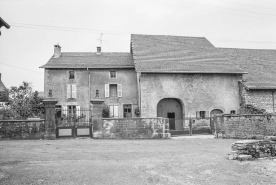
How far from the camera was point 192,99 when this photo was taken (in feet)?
76.5

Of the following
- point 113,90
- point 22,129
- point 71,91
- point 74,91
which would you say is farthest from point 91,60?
point 22,129

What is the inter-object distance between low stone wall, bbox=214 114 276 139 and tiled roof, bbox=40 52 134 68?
1364 centimetres

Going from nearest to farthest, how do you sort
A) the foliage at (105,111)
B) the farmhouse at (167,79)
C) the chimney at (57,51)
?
the farmhouse at (167,79)
the foliage at (105,111)
the chimney at (57,51)

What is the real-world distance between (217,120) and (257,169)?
31.5 feet

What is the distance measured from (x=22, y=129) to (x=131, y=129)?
5607 millimetres

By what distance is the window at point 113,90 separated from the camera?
27.2 metres

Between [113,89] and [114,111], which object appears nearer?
[114,111]

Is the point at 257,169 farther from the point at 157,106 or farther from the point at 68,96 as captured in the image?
the point at 68,96

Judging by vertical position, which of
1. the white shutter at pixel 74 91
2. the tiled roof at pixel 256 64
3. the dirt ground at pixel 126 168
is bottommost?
the dirt ground at pixel 126 168

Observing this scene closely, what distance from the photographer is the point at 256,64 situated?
26.8 meters

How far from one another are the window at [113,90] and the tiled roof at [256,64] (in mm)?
11346

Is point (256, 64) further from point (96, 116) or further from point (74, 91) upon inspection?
point (96, 116)

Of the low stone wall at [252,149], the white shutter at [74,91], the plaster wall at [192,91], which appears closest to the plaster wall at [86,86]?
the white shutter at [74,91]

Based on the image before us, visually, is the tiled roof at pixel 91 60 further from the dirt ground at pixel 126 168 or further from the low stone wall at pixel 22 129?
the dirt ground at pixel 126 168
